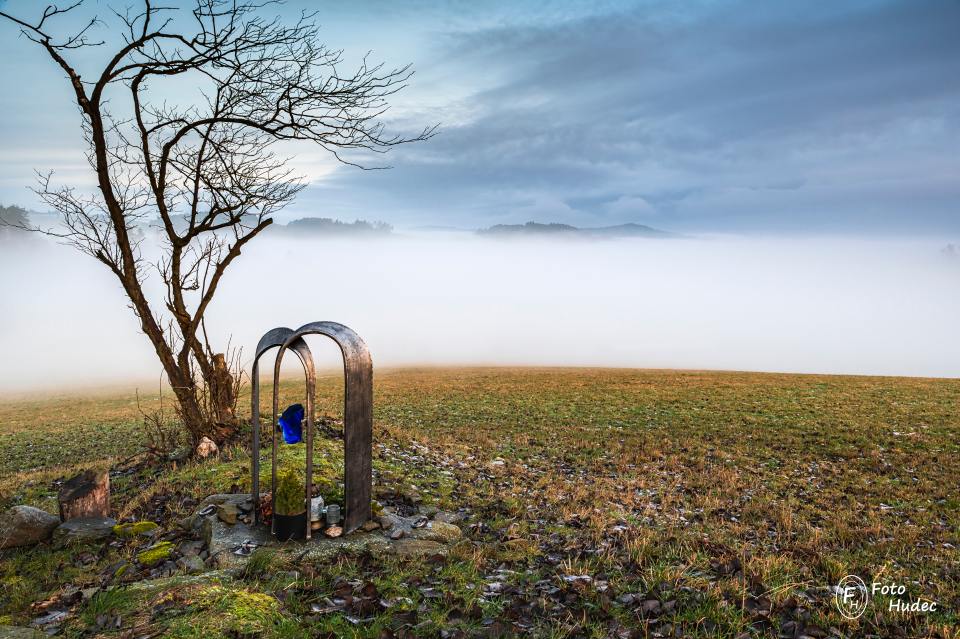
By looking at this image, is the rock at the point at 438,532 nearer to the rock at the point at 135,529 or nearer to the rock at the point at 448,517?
the rock at the point at 448,517

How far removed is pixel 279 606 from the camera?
5.82 metres

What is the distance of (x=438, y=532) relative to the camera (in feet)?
28.4

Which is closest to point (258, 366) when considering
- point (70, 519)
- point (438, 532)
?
point (438, 532)

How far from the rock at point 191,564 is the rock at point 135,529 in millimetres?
1845

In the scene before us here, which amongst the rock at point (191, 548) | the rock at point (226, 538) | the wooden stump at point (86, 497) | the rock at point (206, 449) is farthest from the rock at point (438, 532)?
the rock at point (206, 449)

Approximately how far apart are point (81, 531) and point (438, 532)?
19.5 ft

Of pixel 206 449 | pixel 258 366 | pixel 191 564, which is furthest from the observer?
pixel 206 449

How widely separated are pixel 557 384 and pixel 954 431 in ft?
68.3

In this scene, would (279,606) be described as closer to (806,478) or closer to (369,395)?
(369,395)

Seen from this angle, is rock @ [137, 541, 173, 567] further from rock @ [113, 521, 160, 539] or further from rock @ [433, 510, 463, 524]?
rock @ [433, 510, 463, 524]

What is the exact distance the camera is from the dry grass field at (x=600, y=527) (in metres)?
5.82

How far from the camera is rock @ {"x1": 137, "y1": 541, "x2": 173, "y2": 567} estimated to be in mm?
7855

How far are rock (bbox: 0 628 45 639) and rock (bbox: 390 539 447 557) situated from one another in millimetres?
3798

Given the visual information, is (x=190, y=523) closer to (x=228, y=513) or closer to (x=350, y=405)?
(x=228, y=513)
